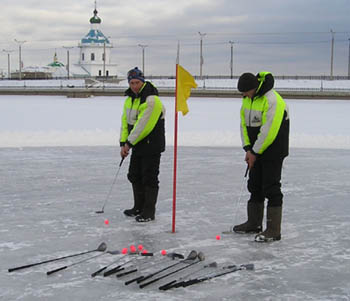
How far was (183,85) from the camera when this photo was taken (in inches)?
259

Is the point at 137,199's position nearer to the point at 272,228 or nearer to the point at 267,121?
the point at 272,228

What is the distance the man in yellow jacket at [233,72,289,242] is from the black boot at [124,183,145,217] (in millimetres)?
1608

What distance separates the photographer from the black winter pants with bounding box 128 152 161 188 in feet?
23.2

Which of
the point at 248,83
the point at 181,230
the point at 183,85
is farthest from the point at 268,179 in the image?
the point at 183,85

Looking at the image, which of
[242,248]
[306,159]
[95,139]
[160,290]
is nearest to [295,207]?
[242,248]

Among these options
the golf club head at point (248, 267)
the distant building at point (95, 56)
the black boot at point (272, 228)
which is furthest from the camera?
the distant building at point (95, 56)

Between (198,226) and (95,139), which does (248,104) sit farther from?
(95,139)

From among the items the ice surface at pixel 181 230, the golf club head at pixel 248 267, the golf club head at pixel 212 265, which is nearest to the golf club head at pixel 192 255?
the ice surface at pixel 181 230

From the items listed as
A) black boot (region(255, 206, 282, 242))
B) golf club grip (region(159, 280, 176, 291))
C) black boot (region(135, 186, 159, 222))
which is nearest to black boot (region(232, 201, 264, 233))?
black boot (region(255, 206, 282, 242))

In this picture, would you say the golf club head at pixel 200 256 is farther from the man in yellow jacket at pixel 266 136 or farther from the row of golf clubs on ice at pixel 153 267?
the man in yellow jacket at pixel 266 136

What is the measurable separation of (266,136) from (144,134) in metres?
1.63

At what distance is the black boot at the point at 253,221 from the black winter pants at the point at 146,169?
4.02 feet

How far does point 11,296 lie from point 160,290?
1.16m

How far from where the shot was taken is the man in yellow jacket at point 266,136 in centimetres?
599
